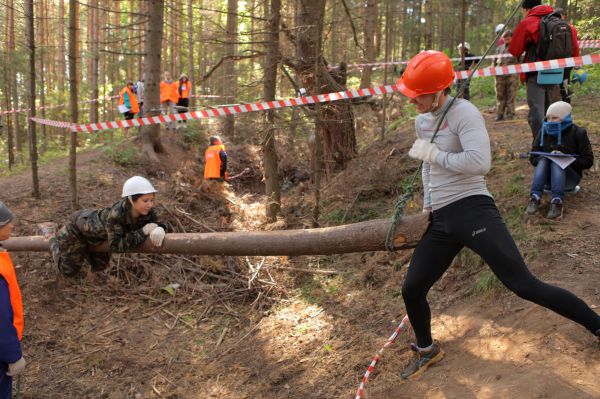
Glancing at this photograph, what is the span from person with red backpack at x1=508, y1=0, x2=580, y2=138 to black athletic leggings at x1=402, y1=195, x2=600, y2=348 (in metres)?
3.58

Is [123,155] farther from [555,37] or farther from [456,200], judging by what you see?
[456,200]

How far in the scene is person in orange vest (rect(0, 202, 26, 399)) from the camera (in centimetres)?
306

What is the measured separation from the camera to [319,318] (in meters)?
5.66

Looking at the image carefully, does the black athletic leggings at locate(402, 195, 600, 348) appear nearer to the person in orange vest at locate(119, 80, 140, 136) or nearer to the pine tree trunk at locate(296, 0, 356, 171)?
the pine tree trunk at locate(296, 0, 356, 171)

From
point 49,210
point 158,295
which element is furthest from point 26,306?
point 49,210

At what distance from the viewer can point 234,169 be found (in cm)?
1316

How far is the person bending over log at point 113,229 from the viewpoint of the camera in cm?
448

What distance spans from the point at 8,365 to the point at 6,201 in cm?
632

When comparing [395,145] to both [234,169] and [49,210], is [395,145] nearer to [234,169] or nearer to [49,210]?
[234,169]

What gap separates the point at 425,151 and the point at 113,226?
311 cm

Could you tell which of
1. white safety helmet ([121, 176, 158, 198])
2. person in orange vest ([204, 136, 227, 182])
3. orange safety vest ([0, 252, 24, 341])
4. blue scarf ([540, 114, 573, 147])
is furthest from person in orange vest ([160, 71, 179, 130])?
orange safety vest ([0, 252, 24, 341])

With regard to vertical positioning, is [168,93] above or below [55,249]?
above

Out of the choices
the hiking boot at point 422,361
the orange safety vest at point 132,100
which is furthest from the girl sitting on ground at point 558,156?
the orange safety vest at point 132,100

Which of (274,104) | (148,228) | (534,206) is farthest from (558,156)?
(148,228)
